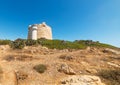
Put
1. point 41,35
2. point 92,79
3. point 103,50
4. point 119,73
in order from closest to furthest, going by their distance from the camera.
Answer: point 92,79 < point 119,73 < point 103,50 < point 41,35

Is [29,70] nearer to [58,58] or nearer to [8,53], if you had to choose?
[58,58]

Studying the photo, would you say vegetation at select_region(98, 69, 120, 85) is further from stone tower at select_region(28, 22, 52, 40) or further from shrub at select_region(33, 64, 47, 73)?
stone tower at select_region(28, 22, 52, 40)

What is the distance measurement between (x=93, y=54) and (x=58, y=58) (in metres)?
4.94

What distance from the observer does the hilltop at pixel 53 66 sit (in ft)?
49.2

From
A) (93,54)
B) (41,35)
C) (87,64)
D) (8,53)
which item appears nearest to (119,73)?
(87,64)

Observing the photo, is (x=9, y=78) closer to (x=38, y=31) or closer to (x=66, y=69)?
(x=66, y=69)

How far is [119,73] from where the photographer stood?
16.7 m

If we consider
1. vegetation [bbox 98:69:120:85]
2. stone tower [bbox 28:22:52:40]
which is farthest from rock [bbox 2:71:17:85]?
stone tower [bbox 28:22:52:40]

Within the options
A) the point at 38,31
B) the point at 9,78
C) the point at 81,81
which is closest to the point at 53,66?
the point at 81,81

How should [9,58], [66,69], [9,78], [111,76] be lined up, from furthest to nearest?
[9,58]
[66,69]
[111,76]
[9,78]

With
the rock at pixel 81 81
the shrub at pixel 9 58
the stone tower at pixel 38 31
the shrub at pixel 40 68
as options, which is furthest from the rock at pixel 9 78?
the stone tower at pixel 38 31

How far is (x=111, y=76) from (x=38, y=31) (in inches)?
A: 858

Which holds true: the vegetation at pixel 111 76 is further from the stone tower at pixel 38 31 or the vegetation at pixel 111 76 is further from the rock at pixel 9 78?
the stone tower at pixel 38 31

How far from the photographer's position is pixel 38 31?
3531 centimetres
